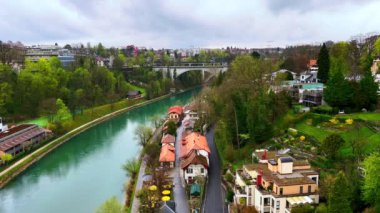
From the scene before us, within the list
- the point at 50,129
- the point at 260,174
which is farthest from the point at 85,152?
the point at 260,174

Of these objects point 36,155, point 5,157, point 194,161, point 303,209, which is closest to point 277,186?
point 303,209

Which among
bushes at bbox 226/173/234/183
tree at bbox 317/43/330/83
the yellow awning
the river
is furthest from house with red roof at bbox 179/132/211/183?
tree at bbox 317/43/330/83

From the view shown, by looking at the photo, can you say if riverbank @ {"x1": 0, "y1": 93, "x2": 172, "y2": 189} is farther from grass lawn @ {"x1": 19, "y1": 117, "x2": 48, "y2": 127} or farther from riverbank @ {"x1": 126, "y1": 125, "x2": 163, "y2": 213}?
riverbank @ {"x1": 126, "y1": 125, "x2": 163, "y2": 213}

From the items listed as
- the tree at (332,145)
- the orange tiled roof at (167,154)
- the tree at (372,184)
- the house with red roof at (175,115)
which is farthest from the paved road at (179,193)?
the house with red roof at (175,115)

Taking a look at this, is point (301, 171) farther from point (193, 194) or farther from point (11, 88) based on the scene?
point (11, 88)

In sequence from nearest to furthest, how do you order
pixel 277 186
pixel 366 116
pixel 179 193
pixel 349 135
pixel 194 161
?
pixel 277 186, pixel 179 193, pixel 349 135, pixel 194 161, pixel 366 116

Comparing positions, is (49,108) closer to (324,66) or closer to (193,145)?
(193,145)
